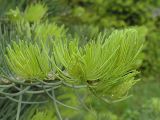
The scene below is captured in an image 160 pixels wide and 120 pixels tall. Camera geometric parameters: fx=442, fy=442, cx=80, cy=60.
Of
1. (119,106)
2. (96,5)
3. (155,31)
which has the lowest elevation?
(119,106)

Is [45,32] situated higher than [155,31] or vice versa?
[45,32]

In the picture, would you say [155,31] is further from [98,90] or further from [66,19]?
[98,90]

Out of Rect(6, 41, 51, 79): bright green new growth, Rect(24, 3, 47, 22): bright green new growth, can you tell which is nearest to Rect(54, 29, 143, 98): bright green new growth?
Rect(6, 41, 51, 79): bright green new growth

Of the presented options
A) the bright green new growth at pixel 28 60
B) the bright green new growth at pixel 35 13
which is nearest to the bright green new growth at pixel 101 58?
the bright green new growth at pixel 28 60

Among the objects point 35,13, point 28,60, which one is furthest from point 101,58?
point 35,13

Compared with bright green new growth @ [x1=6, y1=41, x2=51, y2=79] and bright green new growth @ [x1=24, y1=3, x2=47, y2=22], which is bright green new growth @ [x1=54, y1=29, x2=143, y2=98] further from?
bright green new growth @ [x1=24, y1=3, x2=47, y2=22]

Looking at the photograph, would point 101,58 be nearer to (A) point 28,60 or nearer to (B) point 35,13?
(A) point 28,60

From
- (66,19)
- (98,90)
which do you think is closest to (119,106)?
(66,19)
